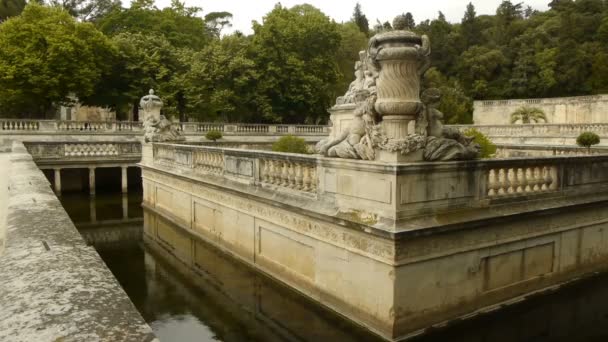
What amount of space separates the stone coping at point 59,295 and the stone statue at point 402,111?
4008mm

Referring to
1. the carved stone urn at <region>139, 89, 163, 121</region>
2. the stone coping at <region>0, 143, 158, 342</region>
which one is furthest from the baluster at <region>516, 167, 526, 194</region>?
the carved stone urn at <region>139, 89, 163, 121</region>

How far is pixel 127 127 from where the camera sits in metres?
30.6

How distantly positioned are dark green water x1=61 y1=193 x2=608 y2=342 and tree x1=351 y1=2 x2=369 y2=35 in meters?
78.2

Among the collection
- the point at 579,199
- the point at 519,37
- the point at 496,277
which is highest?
the point at 519,37

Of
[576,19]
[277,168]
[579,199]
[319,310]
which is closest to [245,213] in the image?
[277,168]

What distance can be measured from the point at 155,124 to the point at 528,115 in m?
41.2

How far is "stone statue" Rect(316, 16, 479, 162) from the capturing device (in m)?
6.57

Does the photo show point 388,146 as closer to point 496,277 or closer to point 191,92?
point 496,277

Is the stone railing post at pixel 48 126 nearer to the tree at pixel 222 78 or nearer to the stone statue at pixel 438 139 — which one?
the tree at pixel 222 78

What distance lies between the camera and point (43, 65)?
3098 cm

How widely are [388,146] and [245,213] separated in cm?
484

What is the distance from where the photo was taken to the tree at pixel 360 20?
85619 mm

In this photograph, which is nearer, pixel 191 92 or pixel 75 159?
pixel 75 159

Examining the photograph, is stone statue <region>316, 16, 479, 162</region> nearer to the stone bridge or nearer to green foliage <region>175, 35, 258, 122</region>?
the stone bridge
